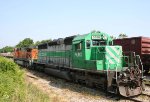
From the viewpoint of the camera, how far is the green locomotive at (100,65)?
1248 cm

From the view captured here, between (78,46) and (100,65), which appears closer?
(100,65)

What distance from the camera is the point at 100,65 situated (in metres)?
13.4

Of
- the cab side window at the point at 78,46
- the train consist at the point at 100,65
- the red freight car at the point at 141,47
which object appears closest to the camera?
the train consist at the point at 100,65

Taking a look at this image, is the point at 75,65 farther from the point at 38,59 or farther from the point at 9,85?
the point at 38,59

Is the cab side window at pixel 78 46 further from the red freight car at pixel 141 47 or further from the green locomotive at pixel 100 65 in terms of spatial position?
the red freight car at pixel 141 47

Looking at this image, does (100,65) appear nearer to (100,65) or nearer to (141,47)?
(100,65)

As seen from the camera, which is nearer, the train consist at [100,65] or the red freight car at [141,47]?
the train consist at [100,65]

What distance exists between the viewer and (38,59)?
27484 millimetres

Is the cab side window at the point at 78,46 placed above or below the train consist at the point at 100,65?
above

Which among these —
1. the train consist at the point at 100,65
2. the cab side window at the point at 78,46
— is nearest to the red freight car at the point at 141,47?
the train consist at the point at 100,65

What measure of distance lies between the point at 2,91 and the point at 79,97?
4.00 metres

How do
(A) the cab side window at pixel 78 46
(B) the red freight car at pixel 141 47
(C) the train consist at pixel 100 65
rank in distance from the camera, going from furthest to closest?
(B) the red freight car at pixel 141 47 → (A) the cab side window at pixel 78 46 → (C) the train consist at pixel 100 65

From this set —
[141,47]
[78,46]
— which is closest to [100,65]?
[78,46]

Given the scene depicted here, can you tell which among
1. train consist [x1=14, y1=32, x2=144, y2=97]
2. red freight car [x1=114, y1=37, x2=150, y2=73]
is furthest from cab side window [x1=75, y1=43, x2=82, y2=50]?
red freight car [x1=114, y1=37, x2=150, y2=73]
